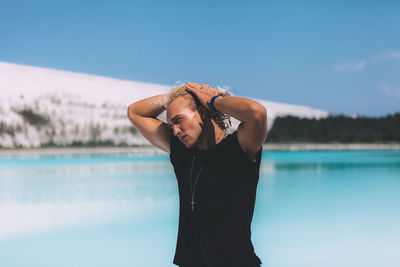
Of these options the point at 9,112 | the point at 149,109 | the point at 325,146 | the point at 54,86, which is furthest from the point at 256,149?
the point at 54,86

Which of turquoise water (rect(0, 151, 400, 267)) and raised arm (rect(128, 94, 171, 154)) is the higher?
raised arm (rect(128, 94, 171, 154))

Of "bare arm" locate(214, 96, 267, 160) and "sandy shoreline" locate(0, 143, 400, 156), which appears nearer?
"bare arm" locate(214, 96, 267, 160)

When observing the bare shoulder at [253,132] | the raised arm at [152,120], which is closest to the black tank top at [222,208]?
the bare shoulder at [253,132]

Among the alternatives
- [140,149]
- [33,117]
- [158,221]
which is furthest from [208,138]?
[33,117]

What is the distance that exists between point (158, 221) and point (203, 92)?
3641 millimetres

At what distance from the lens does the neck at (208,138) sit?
2.94 feet

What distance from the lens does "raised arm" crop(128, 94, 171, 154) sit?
3.39ft

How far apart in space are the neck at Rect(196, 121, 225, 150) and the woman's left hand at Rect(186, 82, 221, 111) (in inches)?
1.7

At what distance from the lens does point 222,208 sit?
0.85m

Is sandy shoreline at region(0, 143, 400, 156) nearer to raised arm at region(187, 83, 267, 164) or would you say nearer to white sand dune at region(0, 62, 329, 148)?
white sand dune at region(0, 62, 329, 148)

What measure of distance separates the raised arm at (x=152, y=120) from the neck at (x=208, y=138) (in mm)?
147

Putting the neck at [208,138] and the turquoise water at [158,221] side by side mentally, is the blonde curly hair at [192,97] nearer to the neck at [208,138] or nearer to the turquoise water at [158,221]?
the neck at [208,138]

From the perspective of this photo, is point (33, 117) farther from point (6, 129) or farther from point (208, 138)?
point (208, 138)

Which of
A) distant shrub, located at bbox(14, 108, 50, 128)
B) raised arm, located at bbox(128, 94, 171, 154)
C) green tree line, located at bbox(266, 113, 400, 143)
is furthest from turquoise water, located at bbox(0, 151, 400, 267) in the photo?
green tree line, located at bbox(266, 113, 400, 143)
